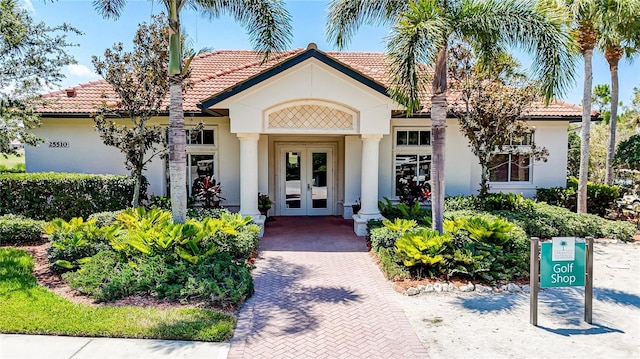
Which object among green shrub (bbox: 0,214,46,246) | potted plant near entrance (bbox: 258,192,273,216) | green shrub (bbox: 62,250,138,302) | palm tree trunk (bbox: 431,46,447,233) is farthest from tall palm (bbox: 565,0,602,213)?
green shrub (bbox: 0,214,46,246)

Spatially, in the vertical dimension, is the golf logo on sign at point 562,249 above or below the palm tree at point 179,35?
below

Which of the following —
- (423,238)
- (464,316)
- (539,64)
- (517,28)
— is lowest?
(464,316)

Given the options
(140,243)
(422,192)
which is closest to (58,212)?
(140,243)

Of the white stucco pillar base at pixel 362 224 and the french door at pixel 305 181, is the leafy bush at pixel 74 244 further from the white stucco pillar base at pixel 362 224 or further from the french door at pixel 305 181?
the french door at pixel 305 181

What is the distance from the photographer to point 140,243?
7.76 meters

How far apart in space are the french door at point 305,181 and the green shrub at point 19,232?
7771mm

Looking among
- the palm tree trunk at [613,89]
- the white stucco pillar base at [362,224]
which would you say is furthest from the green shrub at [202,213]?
the palm tree trunk at [613,89]

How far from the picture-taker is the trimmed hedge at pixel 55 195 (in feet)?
38.2

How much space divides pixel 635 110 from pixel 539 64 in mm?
25178

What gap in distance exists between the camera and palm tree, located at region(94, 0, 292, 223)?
9016 millimetres

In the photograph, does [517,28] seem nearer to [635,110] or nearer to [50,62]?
[50,62]

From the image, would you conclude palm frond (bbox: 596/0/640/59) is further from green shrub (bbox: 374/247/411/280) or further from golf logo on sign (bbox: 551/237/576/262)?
green shrub (bbox: 374/247/411/280)

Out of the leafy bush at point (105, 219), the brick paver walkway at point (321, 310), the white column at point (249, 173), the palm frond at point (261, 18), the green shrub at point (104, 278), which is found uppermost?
the palm frond at point (261, 18)

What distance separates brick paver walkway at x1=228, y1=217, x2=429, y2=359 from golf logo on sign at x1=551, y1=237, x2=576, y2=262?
2.60m
